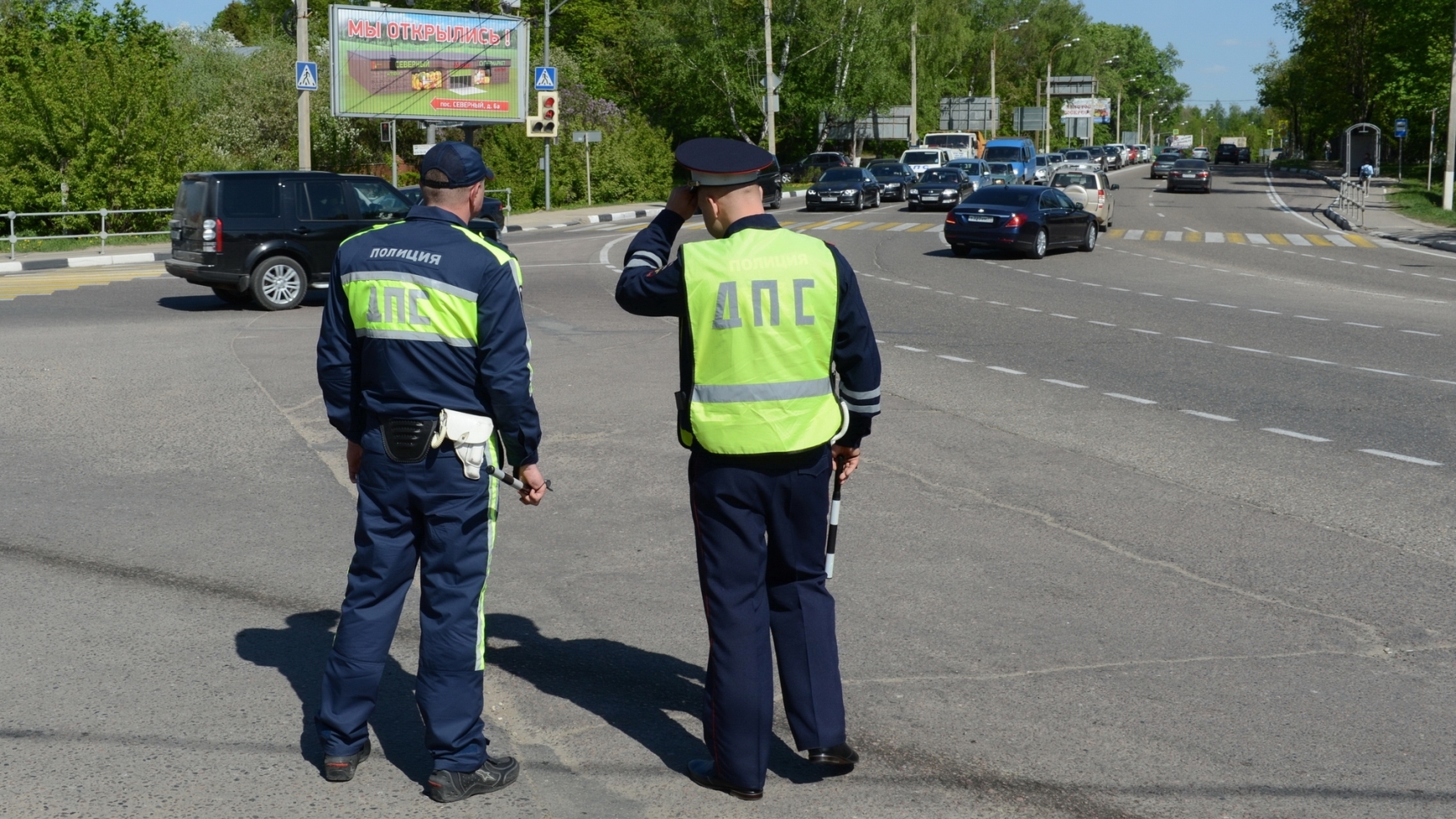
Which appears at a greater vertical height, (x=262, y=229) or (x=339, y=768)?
(x=262, y=229)

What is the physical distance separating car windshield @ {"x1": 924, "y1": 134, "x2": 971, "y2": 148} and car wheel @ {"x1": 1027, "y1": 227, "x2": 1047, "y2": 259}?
151ft

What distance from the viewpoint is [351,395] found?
4.05 metres

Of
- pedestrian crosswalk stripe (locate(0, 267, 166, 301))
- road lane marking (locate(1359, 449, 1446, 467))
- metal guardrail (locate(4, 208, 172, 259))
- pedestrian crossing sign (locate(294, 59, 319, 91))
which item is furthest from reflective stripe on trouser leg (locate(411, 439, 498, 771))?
pedestrian crossing sign (locate(294, 59, 319, 91))

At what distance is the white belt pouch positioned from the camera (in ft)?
12.7

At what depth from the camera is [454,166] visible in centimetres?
399

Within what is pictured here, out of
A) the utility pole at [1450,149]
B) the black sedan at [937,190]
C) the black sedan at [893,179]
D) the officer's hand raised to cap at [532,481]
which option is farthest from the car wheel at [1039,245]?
the black sedan at [893,179]

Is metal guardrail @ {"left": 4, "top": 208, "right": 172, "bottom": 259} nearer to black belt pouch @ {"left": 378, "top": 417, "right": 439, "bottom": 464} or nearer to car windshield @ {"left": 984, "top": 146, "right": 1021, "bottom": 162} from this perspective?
black belt pouch @ {"left": 378, "top": 417, "right": 439, "bottom": 464}

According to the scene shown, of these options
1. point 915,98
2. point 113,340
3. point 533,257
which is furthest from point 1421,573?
point 915,98

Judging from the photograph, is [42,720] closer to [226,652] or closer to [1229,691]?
[226,652]

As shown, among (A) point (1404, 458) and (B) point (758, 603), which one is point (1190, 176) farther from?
(B) point (758, 603)

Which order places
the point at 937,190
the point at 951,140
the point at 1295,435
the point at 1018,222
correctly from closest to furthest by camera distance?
the point at 1295,435
the point at 1018,222
the point at 937,190
the point at 951,140

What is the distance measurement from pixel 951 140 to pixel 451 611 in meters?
69.7

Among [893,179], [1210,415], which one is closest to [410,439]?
[1210,415]

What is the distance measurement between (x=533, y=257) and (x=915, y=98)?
49.2 meters
